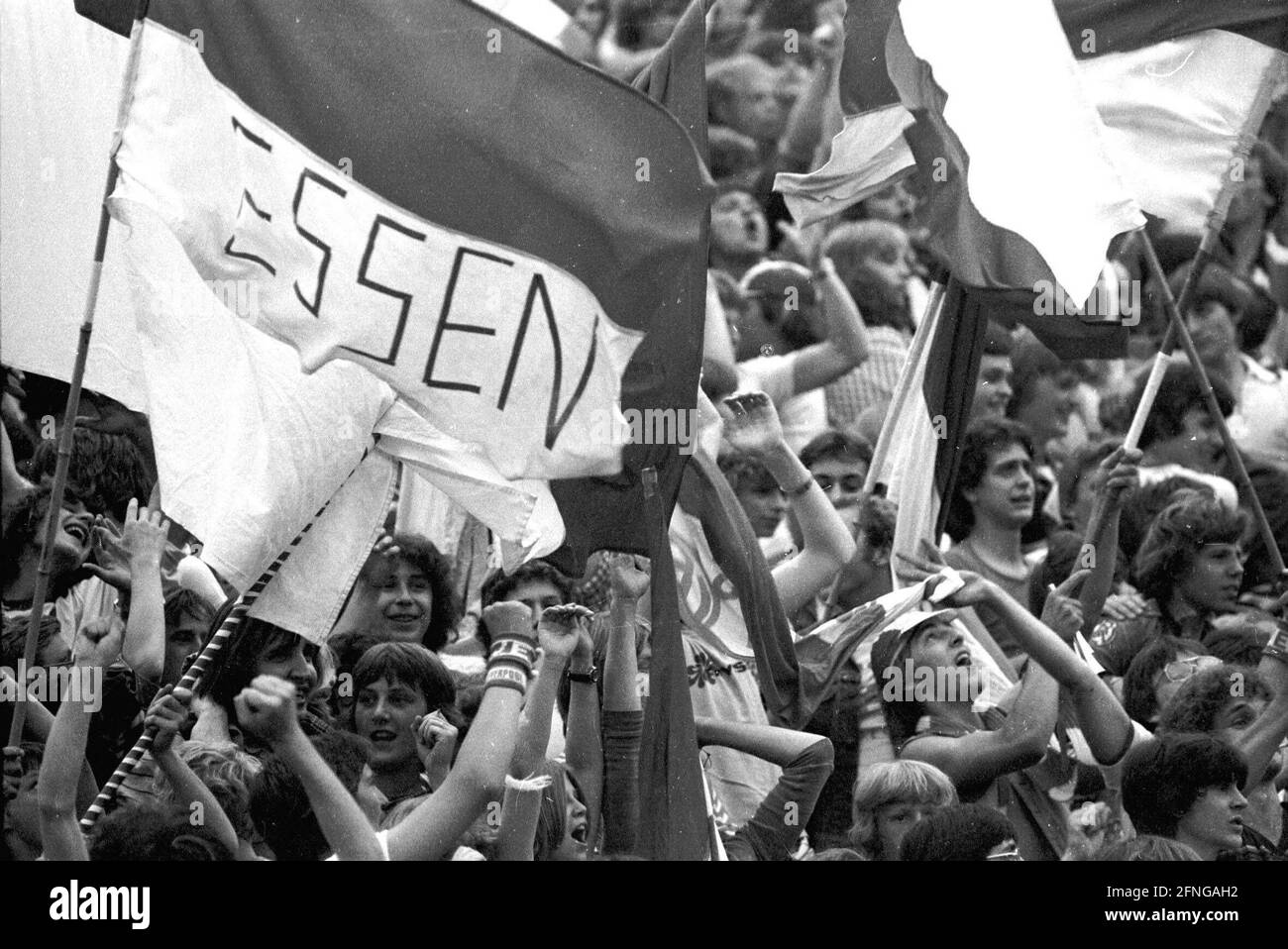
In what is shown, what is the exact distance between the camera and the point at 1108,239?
21.9 ft

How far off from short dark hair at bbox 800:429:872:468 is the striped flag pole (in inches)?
84.6

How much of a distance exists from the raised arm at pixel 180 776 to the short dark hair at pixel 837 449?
3.02 m

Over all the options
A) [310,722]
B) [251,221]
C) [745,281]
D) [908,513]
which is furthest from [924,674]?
[745,281]

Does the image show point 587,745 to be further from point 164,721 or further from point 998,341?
point 998,341

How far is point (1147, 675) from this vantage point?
707 centimetres

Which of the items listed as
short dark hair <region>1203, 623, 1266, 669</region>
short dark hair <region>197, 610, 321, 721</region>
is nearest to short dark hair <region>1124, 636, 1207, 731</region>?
short dark hair <region>1203, 623, 1266, 669</region>

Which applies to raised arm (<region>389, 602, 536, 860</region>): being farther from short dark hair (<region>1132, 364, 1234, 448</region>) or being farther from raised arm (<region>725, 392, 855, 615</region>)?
short dark hair (<region>1132, 364, 1234, 448</region>)

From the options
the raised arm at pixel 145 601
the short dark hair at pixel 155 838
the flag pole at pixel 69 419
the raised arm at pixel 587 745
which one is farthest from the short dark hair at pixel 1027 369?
the short dark hair at pixel 155 838

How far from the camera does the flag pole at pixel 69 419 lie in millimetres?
5809

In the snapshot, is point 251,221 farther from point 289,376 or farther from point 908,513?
point 908,513

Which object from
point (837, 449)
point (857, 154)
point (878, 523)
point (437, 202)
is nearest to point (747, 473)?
point (837, 449)

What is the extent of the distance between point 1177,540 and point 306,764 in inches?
134

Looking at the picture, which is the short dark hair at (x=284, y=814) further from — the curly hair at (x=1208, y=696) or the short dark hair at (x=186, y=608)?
the curly hair at (x=1208, y=696)
